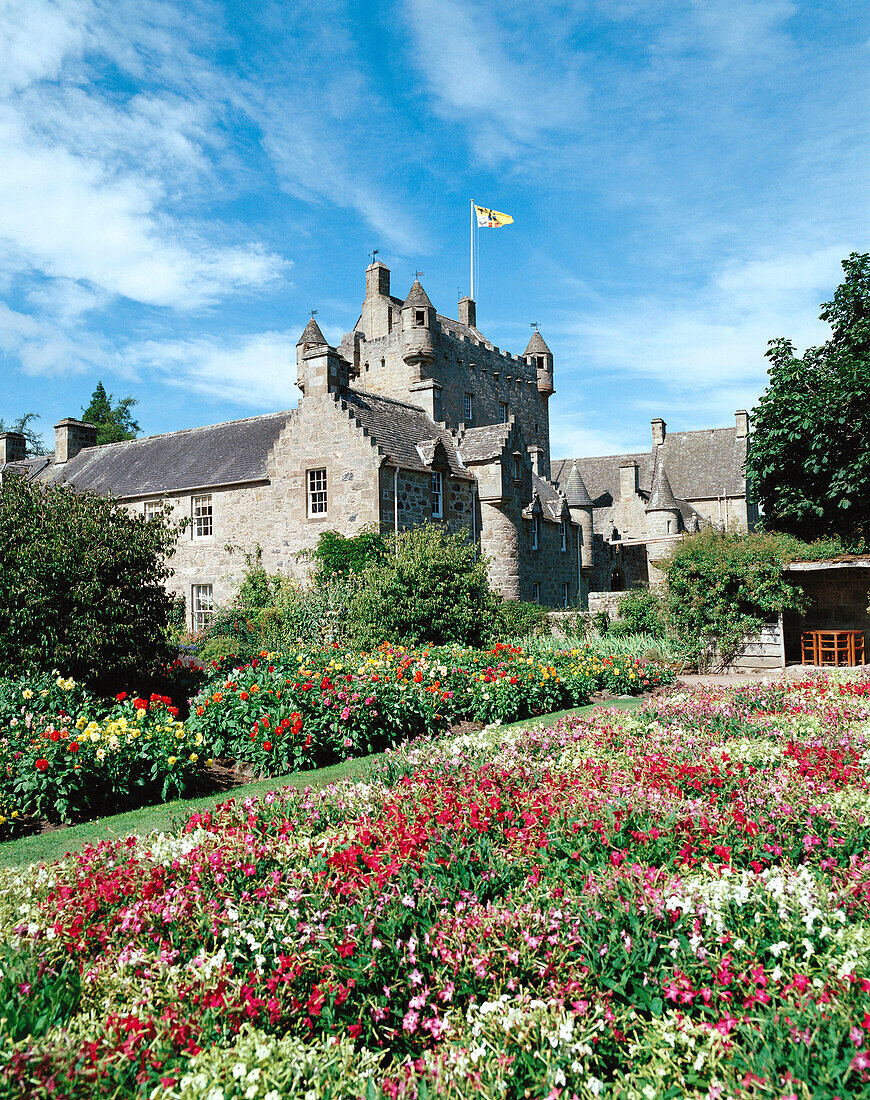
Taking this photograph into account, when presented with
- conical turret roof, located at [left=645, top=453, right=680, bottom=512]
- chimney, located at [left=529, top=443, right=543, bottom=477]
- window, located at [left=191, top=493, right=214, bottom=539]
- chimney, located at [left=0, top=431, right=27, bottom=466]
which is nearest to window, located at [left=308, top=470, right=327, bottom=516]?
window, located at [left=191, top=493, right=214, bottom=539]

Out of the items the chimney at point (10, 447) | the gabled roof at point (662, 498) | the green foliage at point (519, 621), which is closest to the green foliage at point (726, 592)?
the green foliage at point (519, 621)

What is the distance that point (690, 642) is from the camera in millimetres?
18281

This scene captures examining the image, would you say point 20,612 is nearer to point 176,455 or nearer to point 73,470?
point 176,455

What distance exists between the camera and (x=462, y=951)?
141 inches

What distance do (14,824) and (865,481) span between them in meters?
22.6

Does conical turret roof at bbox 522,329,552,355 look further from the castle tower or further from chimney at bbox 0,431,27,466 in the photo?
chimney at bbox 0,431,27,466

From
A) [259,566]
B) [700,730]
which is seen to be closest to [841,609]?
[700,730]

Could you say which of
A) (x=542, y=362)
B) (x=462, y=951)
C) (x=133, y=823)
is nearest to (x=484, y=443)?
(x=542, y=362)

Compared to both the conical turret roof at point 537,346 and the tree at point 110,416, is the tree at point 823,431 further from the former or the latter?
the tree at point 110,416

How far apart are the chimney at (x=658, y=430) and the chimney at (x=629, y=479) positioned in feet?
18.7

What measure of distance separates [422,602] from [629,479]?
28629 mm

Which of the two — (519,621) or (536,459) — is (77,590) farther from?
(536,459)

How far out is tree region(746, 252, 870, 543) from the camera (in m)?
22.0

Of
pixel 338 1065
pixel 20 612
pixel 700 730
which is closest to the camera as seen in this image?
pixel 338 1065
